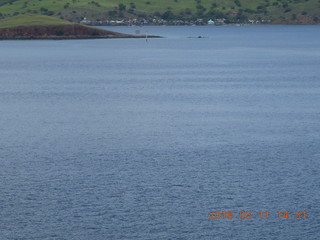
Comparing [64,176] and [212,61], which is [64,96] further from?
[212,61]

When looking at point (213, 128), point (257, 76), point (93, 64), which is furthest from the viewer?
point (93, 64)

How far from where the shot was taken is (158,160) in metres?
60.0

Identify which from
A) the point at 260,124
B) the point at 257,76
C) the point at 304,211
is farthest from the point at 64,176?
the point at 257,76

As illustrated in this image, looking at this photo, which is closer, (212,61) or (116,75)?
(116,75)

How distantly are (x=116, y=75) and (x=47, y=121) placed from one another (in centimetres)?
5949

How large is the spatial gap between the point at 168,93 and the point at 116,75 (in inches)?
1322

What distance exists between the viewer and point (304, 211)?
46.7m

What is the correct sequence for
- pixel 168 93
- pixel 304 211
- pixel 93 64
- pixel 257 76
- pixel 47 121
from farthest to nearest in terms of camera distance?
1. pixel 93 64
2. pixel 257 76
3. pixel 168 93
4. pixel 47 121
5. pixel 304 211

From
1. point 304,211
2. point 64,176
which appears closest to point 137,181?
point 64,176

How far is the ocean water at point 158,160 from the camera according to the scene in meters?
45.0

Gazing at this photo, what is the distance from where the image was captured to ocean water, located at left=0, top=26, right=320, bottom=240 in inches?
1772

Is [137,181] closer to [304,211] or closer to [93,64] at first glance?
[304,211]

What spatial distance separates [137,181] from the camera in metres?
53.4

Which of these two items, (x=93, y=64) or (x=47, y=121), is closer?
(x=47, y=121)
